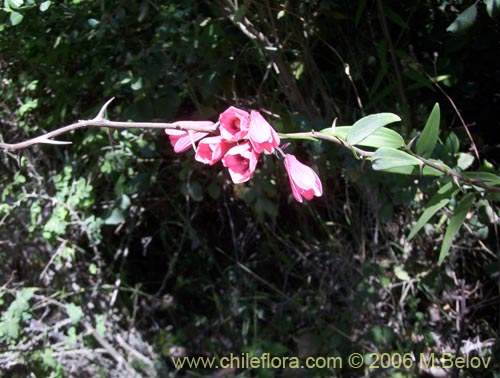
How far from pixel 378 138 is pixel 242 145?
0.25 m

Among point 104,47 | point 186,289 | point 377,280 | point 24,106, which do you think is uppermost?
point 104,47

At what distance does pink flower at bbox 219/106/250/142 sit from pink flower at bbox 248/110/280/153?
12 mm

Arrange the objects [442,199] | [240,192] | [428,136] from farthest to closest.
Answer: [240,192], [442,199], [428,136]

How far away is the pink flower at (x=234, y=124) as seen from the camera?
783mm

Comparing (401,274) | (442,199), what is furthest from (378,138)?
(401,274)

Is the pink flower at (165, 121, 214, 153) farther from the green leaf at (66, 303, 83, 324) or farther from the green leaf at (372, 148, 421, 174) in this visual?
the green leaf at (66, 303, 83, 324)

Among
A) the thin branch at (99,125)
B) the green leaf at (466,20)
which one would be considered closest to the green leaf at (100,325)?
the thin branch at (99,125)

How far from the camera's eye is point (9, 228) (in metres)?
1.91

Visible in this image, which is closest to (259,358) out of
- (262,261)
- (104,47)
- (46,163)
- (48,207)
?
(262,261)

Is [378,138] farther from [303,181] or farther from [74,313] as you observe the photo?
[74,313]

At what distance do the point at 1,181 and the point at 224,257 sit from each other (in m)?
0.95

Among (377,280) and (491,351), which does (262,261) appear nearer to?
(377,280)

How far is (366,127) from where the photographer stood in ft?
2.73

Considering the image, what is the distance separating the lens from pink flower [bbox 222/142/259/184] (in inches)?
30.5
